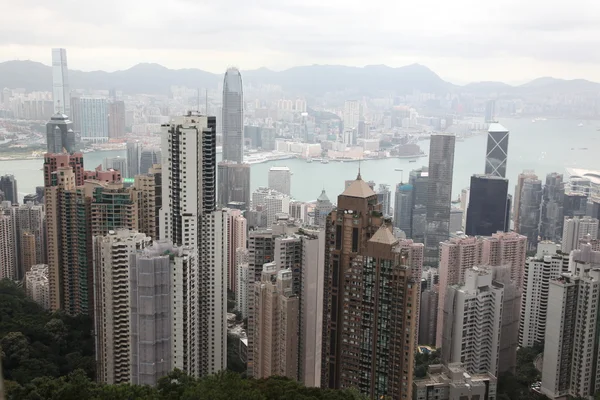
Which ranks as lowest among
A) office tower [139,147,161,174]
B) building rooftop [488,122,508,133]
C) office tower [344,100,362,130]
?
office tower [139,147,161,174]

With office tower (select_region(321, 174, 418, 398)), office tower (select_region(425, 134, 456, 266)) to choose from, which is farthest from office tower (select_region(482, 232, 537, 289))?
office tower (select_region(321, 174, 418, 398))

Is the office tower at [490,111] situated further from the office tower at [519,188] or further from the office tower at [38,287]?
the office tower at [38,287]

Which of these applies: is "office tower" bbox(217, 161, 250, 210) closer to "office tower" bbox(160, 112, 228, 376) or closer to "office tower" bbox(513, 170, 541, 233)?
"office tower" bbox(160, 112, 228, 376)

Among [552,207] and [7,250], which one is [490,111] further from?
[7,250]

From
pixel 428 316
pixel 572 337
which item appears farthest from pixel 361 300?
pixel 428 316

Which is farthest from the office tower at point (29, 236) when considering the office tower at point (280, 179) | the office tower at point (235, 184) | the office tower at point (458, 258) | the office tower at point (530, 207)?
the office tower at point (530, 207)

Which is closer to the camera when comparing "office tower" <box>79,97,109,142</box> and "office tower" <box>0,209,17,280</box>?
"office tower" <box>0,209,17,280</box>

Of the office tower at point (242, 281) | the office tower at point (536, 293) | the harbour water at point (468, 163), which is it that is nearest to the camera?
the office tower at point (536, 293)
